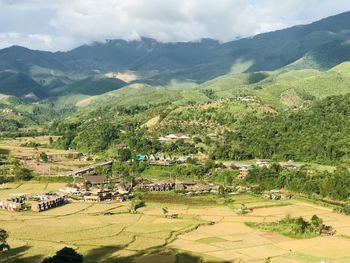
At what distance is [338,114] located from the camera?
138m

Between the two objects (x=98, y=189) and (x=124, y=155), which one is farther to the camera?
(x=124, y=155)

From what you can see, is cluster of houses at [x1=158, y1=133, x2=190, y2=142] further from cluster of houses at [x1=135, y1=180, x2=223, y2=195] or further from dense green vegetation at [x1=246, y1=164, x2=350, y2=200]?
cluster of houses at [x1=135, y1=180, x2=223, y2=195]

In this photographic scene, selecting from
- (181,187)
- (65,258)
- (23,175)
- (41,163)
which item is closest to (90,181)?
(23,175)

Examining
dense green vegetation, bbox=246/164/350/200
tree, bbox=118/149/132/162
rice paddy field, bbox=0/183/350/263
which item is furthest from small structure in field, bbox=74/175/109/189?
dense green vegetation, bbox=246/164/350/200

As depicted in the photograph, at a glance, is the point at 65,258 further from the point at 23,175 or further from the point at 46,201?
the point at 23,175

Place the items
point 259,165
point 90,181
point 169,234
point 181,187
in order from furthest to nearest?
point 259,165
point 90,181
point 181,187
point 169,234

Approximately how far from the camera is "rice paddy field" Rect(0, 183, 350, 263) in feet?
186

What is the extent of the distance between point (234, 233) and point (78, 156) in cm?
8261

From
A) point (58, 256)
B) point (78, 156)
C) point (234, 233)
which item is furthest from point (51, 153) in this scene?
point (58, 256)

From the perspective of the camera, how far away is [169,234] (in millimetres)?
66250

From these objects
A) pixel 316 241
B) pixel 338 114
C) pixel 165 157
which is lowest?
pixel 316 241

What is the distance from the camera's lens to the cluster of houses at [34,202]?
80.0 meters

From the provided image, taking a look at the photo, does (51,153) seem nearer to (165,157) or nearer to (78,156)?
(78,156)

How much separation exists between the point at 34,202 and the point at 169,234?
85.8ft
